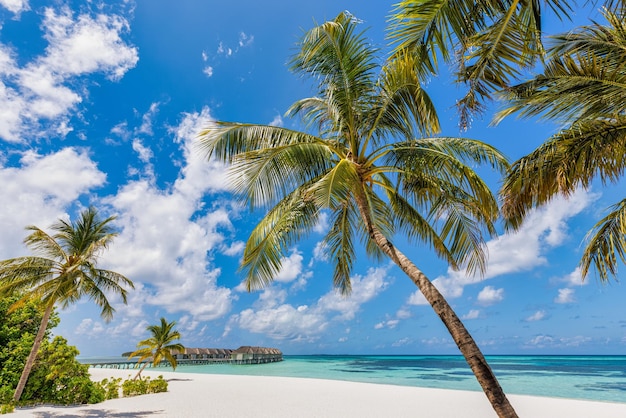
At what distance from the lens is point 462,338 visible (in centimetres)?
396

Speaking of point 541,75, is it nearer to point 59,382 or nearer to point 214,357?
point 59,382

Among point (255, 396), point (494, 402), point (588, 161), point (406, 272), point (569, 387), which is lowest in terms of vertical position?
point (569, 387)

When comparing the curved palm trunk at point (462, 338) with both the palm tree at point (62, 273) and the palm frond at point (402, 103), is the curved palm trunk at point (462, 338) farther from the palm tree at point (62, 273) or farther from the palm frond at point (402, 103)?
the palm tree at point (62, 273)

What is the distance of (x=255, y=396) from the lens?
16.0 metres

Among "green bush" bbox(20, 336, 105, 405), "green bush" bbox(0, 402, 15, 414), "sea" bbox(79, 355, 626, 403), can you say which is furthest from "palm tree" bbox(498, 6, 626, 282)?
"sea" bbox(79, 355, 626, 403)

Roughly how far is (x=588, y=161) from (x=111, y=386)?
55.0 feet

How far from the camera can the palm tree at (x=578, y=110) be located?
4.24 metres

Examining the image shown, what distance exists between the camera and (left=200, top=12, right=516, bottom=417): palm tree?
528 centimetres

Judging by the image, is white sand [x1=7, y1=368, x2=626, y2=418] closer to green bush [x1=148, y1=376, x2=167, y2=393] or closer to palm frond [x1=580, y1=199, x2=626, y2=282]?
green bush [x1=148, y1=376, x2=167, y2=393]

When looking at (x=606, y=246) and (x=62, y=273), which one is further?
(x=62, y=273)

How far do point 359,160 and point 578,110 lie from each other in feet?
9.48

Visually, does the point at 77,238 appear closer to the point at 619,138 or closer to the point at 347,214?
the point at 347,214

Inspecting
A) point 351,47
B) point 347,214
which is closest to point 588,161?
point 351,47

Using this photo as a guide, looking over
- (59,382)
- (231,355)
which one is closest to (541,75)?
(59,382)
